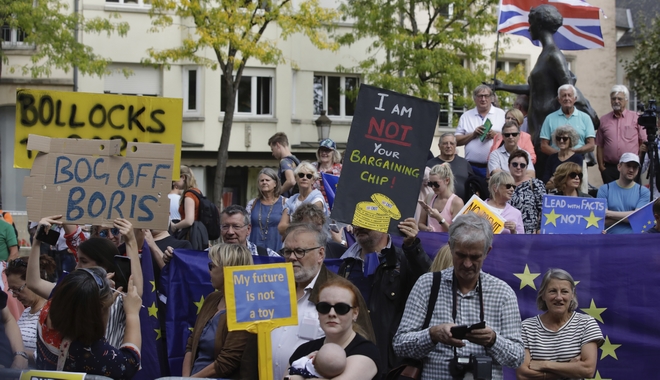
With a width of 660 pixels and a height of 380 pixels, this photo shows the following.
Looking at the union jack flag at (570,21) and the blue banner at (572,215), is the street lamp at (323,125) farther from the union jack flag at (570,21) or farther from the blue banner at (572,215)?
the blue banner at (572,215)

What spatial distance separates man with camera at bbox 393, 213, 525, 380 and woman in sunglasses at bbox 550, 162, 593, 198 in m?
3.79

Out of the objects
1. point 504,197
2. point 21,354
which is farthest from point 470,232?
point 504,197

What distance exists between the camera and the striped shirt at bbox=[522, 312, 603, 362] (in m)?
5.97

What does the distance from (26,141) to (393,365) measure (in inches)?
143

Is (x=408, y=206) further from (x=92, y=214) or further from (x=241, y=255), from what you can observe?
(x=92, y=214)

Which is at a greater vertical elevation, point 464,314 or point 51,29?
point 51,29

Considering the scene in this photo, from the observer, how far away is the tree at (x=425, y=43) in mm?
26625

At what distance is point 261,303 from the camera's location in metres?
5.27

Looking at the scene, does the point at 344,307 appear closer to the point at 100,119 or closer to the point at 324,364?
the point at 324,364

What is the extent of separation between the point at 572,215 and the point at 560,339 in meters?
2.48

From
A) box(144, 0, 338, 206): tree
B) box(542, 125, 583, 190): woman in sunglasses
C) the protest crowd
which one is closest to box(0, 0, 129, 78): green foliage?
box(144, 0, 338, 206): tree

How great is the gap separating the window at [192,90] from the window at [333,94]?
12.5ft

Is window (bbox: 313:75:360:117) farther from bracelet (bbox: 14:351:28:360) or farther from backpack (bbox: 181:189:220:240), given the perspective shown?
bracelet (bbox: 14:351:28:360)

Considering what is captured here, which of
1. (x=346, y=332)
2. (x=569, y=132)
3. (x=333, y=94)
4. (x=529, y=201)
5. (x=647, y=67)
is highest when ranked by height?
Answer: (x=647, y=67)
